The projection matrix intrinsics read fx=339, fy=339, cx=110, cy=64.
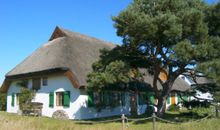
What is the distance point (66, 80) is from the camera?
2659 cm

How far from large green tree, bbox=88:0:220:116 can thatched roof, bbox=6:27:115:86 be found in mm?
4421

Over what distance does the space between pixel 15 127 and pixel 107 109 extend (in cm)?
1574

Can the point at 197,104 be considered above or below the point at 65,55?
below

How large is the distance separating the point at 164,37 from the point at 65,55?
10.4m

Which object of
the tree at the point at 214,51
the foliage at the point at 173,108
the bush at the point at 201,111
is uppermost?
the tree at the point at 214,51

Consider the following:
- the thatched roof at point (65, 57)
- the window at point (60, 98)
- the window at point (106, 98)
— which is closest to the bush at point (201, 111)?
the window at point (106, 98)

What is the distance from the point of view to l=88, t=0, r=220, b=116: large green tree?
1847 cm

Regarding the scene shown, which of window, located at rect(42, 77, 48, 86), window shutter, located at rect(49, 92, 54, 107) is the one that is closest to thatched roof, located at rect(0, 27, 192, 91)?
window, located at rect(42, 77, 48, 86)

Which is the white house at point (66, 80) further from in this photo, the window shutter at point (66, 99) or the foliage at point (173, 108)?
the foliage at point (173, 108)

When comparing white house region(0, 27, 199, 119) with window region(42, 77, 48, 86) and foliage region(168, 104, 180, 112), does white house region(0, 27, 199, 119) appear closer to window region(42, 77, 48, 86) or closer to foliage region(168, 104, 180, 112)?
window region(42, 77, 48, 86)

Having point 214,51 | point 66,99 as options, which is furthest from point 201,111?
point 66,99

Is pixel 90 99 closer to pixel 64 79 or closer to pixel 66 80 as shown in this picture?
pixel 66 80

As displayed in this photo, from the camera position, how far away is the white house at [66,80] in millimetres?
25875

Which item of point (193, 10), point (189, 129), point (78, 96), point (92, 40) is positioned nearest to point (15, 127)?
point (189, 129)
